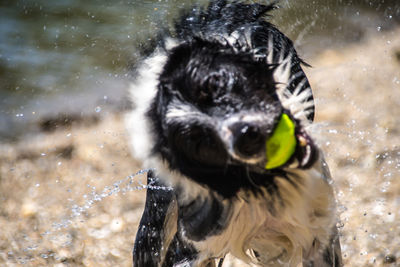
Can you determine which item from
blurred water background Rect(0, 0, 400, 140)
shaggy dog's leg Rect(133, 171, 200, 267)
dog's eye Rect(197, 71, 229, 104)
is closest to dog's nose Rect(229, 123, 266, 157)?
dog's eye Rect(197, 71, 229, 104)

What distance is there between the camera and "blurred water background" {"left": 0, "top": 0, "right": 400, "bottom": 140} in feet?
18.7

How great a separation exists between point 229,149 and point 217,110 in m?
0.17

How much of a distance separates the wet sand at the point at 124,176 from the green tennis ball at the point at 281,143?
4.92ft

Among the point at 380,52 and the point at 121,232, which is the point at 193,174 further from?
the point at 380,52

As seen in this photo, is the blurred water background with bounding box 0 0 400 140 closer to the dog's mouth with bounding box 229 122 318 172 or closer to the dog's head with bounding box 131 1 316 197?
the dog's head with bounding box 131 1 316 197

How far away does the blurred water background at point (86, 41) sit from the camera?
18.7 ft

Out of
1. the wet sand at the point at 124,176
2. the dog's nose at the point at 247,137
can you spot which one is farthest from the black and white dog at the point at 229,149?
the wet sand at the point at 124,176

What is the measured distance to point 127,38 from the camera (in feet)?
21.1

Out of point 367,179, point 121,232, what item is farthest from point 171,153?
point 367,179

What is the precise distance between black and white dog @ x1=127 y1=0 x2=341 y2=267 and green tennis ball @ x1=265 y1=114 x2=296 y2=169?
0.03 metres

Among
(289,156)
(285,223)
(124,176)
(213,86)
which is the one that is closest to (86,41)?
(124,176)

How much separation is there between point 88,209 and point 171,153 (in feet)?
8.04

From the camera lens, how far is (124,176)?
4.64 metres

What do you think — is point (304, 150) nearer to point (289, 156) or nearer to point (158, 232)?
point (289, 156)
